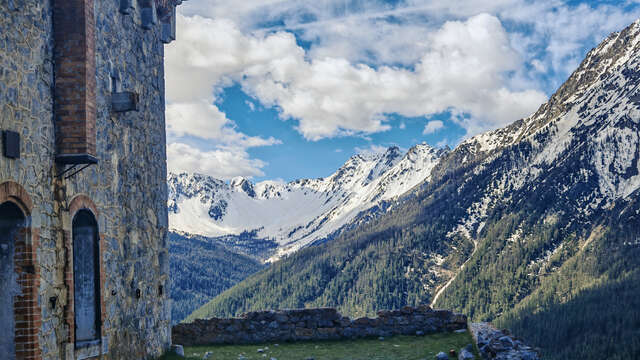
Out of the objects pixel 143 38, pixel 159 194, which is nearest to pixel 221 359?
pixel 159 194

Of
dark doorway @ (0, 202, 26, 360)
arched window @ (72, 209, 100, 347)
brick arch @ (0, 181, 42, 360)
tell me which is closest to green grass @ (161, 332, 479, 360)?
arched window @ (72, 209, 100, 347)

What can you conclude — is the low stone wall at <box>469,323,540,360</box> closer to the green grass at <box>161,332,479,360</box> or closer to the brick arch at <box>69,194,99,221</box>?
the green grass at <box>161,332,479,360</box>

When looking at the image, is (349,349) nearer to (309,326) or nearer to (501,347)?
(309,326)

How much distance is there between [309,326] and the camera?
719 inches

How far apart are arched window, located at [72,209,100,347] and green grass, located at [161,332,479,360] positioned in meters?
3.88

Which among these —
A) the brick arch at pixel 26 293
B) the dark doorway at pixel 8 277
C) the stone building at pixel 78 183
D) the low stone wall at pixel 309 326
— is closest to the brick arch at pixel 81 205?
the stone building at pixel 78 183

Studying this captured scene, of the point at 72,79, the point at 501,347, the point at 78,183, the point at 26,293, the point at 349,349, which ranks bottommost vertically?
the point at 349,349

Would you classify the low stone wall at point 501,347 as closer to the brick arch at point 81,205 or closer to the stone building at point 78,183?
the stone building at point 78,183

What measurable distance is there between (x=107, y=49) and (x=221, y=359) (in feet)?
26.6

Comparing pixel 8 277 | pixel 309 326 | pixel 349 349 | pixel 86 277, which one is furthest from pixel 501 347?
pixel 8 277

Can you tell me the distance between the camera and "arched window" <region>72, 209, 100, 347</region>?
38.8 feet

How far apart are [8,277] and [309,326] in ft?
33.9

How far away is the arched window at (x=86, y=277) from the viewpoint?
1183 cm

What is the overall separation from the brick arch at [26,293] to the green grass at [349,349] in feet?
20.4
